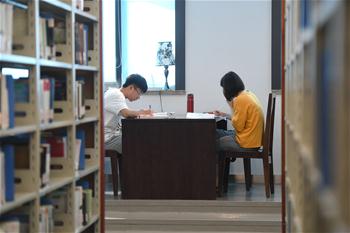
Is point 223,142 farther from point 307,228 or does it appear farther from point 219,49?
point 307,228

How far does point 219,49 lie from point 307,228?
4532 millimetres

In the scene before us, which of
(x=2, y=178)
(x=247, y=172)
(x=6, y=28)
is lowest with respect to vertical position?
(x=247, y=172)

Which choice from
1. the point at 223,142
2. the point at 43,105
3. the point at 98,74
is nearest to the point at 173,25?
the point at 223,142

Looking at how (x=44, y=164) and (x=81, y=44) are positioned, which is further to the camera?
(x=81, y=44)

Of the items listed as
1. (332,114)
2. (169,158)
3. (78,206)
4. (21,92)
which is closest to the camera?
(332,114)

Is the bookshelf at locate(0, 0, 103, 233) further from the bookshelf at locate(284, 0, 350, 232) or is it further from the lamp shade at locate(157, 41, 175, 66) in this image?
the lamp shade at locate(157, 41, 175, 66)

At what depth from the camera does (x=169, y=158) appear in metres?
4.92

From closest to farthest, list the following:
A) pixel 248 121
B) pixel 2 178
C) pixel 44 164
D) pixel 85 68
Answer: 1. pixel 2 178
2. pixel 44 164
3. pixel 85 68
4. pixel 248 121

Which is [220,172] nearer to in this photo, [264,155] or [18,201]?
[264,155]

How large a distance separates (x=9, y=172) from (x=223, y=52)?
13.0 feet

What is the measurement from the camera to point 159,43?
20.6ft

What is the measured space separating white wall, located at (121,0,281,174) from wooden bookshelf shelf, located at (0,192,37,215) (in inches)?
144

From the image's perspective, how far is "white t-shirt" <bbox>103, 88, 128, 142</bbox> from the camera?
16.7 ft

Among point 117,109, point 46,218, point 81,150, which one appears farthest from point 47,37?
point 117,109
